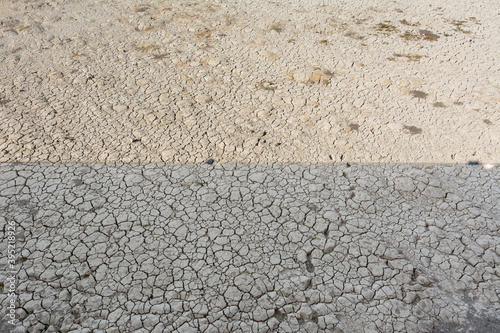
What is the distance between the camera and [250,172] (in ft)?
11.2

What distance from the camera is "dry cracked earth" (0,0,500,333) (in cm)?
249

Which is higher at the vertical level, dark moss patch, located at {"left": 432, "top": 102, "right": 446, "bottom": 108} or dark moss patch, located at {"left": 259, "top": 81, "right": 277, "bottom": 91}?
dark moss patch, located at {"left": 259, "top": 81, "right": 277, "bottom": 91}

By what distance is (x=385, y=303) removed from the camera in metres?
2.48

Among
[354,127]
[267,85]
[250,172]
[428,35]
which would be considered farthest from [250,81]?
[428,35]

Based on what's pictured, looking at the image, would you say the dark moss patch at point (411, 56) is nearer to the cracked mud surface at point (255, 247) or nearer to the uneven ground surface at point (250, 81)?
the uneven ground surface at point (250, 81)

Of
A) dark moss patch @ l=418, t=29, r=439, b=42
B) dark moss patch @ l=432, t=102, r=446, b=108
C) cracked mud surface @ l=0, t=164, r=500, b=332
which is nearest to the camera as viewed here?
cracked mud surface @ l=0, t=164, r=500, b=332

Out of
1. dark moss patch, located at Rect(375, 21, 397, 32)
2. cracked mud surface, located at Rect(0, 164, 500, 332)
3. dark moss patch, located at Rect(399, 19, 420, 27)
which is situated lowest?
cracked mud surface, located at Rect(0, 164, 500, 332)

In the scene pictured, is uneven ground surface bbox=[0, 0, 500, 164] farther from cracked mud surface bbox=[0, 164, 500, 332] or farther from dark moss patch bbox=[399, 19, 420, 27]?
cracked mud surface bbox=[0, 164, 500, 332]

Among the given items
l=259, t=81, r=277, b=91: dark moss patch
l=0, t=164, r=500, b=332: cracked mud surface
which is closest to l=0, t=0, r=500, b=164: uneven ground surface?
l=259, t=81, r=277, b=91: dark moss patch

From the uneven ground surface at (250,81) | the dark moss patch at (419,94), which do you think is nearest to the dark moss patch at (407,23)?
the uneven ground surface at (250,81)

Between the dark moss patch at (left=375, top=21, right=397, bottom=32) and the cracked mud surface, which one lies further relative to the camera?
the dark moss patch at (left=375, top=21, right=397, bottom=32)

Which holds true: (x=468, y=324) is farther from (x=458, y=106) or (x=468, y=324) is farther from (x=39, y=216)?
(x=39, y=216)

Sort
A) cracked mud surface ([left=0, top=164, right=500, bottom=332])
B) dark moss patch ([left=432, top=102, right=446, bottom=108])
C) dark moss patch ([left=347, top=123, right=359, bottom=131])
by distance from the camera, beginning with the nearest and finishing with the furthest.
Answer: cracked mud surface ([left=0, top=164, right=500, bottom=332]) → dark moss patch ([left=347, top=123, right=359, bottom=131]) → dark moss patch ([left=432, top=102, right=446, bottom=108])

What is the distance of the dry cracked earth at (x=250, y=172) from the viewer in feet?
8.16
